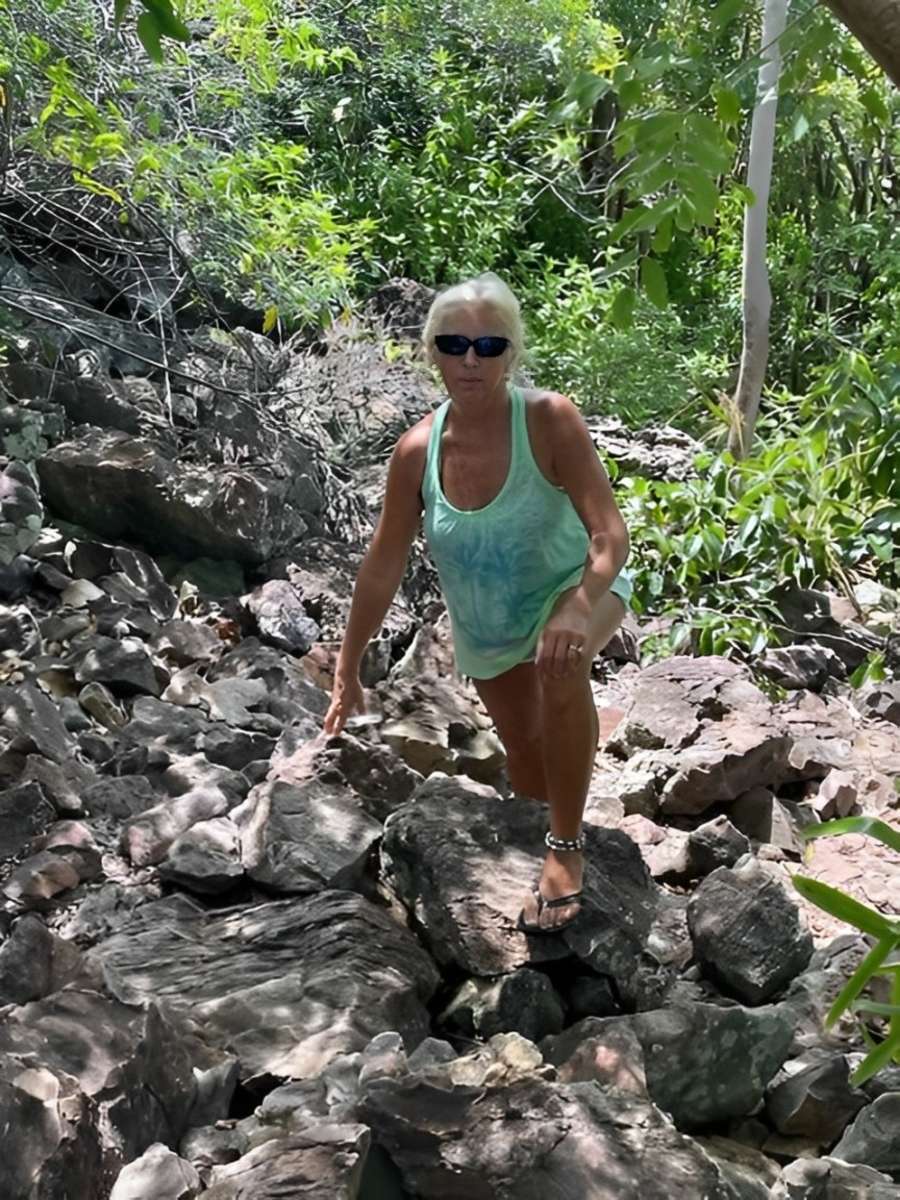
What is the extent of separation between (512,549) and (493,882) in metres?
0.71

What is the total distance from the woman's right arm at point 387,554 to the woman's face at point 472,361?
0.20m

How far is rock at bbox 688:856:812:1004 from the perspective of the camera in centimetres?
286

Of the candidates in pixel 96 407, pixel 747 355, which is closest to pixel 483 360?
pixel 96 407

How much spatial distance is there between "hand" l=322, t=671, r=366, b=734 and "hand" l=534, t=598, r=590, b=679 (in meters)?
0.64

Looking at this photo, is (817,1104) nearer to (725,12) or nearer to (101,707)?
(725,12)

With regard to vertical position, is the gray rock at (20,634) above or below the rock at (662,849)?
above

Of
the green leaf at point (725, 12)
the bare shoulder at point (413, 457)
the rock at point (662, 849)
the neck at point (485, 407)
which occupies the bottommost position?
the rock at point (662, 849)

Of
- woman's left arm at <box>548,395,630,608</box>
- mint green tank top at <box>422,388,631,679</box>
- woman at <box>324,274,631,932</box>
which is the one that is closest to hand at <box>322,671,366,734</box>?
woman at <box>324,274,631,932</box>

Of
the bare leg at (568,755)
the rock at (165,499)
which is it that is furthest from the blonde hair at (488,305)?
the rock at (165,499)

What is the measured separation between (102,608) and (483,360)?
8.00ft

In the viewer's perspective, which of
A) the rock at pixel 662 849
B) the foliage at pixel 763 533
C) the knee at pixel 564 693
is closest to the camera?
the knee at pixel 564 693

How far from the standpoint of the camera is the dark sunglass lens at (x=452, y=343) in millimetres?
2643

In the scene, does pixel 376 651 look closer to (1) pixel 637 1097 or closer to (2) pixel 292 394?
(2) pixel 292 394

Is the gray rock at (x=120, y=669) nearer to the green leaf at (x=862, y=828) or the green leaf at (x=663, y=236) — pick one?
the green leaf at (x=663, y=236)
